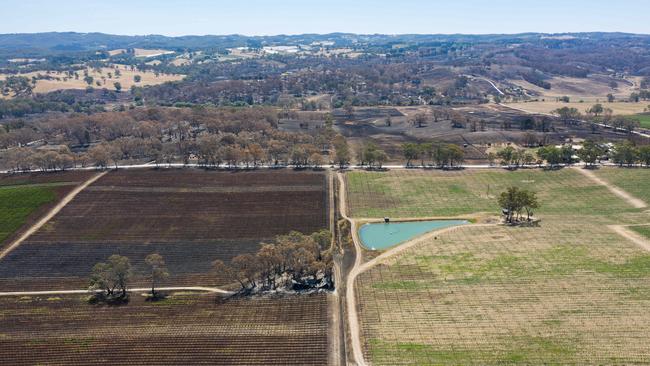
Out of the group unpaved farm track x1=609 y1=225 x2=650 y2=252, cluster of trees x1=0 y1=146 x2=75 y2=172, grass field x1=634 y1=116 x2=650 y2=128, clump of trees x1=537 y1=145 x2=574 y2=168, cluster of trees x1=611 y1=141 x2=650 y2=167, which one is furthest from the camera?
grass field x1=634 y1=116 x2=650 y2=128

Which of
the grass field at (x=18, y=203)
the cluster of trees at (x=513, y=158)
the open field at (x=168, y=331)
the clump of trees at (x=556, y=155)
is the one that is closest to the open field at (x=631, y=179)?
the clump of trees at (x=556, y=155)

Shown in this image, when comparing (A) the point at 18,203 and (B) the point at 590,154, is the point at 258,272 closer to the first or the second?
(A) the point at 18,203

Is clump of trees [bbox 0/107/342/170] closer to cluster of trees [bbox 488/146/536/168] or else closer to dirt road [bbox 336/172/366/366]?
dirt road [bbox 336/172/366/366]

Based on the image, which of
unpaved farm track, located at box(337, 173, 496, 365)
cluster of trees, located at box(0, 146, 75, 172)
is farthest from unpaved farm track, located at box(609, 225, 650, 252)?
cluster of trees, located at box(0, 146, 75, 172)

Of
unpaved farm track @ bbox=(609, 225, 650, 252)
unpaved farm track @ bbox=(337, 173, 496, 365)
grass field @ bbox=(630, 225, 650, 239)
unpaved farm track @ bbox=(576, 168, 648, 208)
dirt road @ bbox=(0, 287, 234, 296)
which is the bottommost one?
dirt road @ bbox=(0, 287, 234, 296)

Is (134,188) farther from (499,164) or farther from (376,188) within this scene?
(499,164)

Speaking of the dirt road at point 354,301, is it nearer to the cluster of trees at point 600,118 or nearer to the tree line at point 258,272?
the tree line at point 258,272
